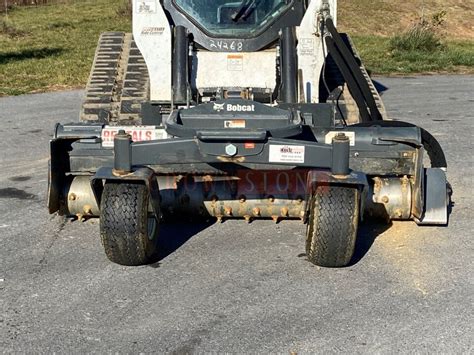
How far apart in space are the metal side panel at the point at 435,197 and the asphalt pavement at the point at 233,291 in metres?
0.12

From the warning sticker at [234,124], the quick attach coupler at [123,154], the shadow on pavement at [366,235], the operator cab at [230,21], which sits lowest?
the shadow on pavement at [366,235]

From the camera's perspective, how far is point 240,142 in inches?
214

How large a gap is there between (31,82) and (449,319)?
11.9 metres

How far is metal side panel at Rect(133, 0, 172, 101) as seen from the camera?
26.0ft

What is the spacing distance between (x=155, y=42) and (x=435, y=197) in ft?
10.3

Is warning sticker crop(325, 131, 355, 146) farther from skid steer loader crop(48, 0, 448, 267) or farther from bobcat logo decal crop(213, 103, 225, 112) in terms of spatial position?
bobcat logo decal crop(213, 103, 225, 112)

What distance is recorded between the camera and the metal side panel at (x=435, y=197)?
257 inches

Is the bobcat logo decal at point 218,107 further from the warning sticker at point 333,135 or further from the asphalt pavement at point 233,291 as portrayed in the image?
the asphalt pavement at point 233,291

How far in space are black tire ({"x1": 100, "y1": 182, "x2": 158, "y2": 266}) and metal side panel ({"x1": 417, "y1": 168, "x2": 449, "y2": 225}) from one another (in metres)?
2.32

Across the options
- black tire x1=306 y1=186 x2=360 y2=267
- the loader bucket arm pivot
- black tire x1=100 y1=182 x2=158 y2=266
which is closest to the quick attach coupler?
black tire x1=100 y1=182 x2=158 y2=266

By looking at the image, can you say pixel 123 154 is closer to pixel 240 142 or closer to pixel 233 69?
pixel 240 142

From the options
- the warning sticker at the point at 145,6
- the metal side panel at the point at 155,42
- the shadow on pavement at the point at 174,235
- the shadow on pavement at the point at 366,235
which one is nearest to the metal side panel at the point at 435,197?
the shadow on pavement at the point at 366,235


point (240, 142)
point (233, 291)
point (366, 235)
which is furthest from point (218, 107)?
point (366, 235)

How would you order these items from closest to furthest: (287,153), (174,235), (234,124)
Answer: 1. (287,153)
2. (234,124)
3. (174,235)
